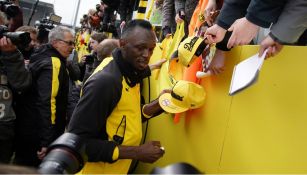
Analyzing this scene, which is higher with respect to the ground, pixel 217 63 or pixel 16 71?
pixel 217 63

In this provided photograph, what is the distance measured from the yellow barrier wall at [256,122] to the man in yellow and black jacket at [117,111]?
27 cm

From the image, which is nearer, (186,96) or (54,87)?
(186,96)

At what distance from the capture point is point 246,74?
3.72 ft

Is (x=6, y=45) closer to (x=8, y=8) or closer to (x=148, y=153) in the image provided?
(x=8, y=8)

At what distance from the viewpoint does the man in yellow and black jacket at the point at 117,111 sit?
1816mm

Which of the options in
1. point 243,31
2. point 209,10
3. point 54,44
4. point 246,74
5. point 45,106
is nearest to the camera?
point 246,74

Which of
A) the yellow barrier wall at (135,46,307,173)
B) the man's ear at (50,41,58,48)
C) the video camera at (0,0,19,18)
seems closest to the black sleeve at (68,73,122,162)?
the yellow barrier wall at (135,46,307,173)

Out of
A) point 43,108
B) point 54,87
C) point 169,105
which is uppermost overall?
point 169,105

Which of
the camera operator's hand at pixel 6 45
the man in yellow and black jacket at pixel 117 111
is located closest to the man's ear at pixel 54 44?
the camera operator's hand at pixel 6 45

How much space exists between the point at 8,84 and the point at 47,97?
33 cm

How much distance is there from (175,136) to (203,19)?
2.28 feet

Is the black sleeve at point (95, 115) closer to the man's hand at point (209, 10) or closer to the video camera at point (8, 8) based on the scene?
the man's hand at point (209, 10)

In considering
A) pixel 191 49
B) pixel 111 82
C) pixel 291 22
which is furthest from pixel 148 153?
pixel 291 22

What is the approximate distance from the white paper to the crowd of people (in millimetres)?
87
